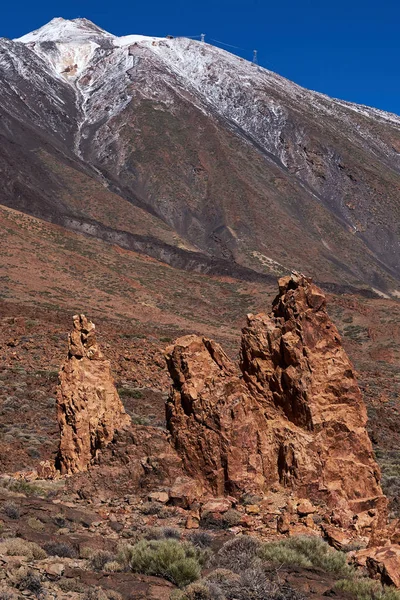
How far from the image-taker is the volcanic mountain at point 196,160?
9419 cm

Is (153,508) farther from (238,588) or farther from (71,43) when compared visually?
(71,43)

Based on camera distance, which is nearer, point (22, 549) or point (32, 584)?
point (32, 584)

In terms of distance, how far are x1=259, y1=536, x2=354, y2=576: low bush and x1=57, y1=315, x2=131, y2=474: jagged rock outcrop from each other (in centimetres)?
403

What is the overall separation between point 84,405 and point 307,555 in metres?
5.52

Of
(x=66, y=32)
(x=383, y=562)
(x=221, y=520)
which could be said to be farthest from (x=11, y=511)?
(x=66, y=32)

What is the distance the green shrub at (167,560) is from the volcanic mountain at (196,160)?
232 ft

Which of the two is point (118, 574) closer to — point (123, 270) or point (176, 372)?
point (176, 372)

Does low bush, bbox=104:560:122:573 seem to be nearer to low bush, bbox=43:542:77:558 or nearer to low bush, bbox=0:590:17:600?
low bush, bbox=43:542:77:558

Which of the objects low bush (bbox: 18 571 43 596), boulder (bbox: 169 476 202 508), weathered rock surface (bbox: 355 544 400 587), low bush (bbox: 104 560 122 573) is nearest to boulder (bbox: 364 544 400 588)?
weathered rock surface (bbox: 355 544 400 587)

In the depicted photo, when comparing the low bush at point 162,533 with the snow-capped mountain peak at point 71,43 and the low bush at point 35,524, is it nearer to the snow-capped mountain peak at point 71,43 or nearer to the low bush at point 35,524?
the low bush at point 35,524

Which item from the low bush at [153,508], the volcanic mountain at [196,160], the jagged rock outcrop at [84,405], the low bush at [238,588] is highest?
the volcanic mountain at [196,160]

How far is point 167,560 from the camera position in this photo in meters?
6.94

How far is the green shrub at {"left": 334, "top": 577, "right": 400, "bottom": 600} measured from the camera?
618cm

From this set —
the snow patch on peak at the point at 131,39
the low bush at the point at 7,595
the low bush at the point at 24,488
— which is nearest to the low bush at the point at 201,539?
the low bush at the point at 7,595
